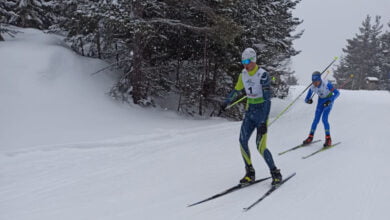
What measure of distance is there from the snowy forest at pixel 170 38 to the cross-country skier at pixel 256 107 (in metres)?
5.33

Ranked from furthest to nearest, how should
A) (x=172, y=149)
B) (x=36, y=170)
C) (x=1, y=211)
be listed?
(x=172, y=149) → (x=36, y=170) → (x=1, y=211)

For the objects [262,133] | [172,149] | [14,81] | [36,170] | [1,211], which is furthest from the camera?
[14,81]

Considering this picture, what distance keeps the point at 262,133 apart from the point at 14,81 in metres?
8.54

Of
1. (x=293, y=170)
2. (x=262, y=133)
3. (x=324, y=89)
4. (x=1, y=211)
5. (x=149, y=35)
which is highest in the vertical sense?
(x=149, y=35)

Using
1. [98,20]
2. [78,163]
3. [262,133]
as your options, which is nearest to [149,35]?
[98,20]

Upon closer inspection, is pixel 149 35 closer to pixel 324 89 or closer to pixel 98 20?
pixel 98 20

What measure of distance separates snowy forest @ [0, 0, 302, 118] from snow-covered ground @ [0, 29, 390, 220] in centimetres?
120

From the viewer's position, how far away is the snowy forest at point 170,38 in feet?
33.8

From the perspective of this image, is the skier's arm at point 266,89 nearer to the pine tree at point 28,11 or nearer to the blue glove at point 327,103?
the blue glove at point 327,103

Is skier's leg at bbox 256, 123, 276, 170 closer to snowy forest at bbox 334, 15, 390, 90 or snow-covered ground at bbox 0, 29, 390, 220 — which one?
snow-covered ground at bbox 0, 29, 390, 220

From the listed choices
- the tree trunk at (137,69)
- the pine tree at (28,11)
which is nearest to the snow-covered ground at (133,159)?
the tree trunk at (137,69)

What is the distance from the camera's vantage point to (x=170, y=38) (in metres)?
12.5

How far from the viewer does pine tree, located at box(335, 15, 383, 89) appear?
5059 centimetres

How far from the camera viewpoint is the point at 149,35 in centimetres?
989
